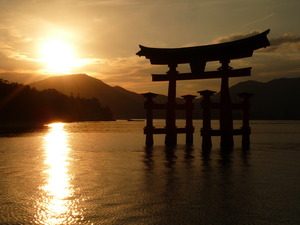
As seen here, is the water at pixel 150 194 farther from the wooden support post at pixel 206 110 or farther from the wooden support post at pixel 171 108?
the wooden support post at pixel 171 108

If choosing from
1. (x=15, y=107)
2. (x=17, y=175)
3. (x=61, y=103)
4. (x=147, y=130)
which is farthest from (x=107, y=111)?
(x=17, y=175)

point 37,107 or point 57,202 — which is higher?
point 37,107

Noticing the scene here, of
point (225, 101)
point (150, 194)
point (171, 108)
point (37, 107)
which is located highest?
point (37, 107)

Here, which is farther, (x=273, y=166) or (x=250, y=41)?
(x=250, y=41)

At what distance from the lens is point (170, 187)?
28.2ft

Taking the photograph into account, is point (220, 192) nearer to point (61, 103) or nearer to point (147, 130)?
point (147, 130)

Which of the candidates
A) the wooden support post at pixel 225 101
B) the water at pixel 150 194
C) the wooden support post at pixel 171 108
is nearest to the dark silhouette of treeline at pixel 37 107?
the wooden support post at pixel 171 108

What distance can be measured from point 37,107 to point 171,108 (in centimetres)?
7002

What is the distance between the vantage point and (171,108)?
2177 cm

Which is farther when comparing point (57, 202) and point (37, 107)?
point (37, 107)

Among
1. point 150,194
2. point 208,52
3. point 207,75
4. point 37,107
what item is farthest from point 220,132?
point 37,107

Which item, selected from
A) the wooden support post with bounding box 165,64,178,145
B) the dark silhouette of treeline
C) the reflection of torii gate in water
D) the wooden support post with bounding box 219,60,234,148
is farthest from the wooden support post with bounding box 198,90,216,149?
the dark silhouette of treeline

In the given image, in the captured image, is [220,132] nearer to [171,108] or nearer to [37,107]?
[171,108]

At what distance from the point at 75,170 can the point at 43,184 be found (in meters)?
2.77
